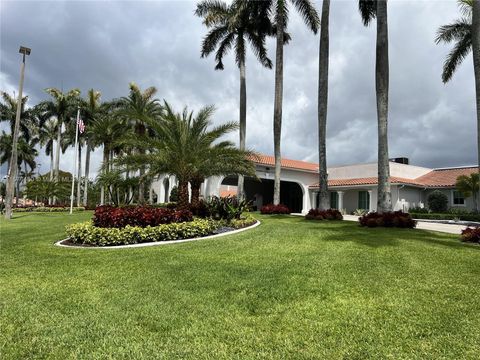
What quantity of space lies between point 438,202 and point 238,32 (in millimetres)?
19814

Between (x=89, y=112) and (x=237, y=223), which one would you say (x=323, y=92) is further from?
(x=89, y=112)

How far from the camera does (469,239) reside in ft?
35.6

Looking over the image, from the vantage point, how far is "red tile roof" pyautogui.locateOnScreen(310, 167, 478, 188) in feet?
99.7

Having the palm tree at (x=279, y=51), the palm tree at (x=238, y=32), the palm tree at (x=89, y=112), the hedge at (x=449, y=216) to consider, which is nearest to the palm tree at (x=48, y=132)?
the palm tree at (x=89, y=112)

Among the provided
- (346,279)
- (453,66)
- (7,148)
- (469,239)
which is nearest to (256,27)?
(453,66)

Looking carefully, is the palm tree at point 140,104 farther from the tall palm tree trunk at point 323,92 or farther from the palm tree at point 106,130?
the tall palm tree trunk at point 323,92

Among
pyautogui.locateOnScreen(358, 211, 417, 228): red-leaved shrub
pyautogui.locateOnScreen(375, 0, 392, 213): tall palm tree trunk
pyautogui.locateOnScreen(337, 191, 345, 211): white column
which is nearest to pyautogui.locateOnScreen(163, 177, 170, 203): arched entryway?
pyautogui.locateOnScreen(337, 191, 345, 211): white column

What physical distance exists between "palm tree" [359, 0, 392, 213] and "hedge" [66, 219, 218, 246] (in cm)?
782

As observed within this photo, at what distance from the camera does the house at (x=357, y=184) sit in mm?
29656

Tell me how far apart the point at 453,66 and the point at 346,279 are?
63.9 ft

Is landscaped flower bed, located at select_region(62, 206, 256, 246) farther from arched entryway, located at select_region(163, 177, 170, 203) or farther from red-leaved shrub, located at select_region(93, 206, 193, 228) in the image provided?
arched entryway, located at select_region(163, 177, 170, 203)

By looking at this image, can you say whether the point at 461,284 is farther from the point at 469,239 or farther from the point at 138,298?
the point at 469,239

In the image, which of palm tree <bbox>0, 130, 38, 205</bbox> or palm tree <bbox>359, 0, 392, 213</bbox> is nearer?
palm tree <bbox>359, 0, 392, 213</bbox>

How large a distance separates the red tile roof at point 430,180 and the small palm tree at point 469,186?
234 centimetres
